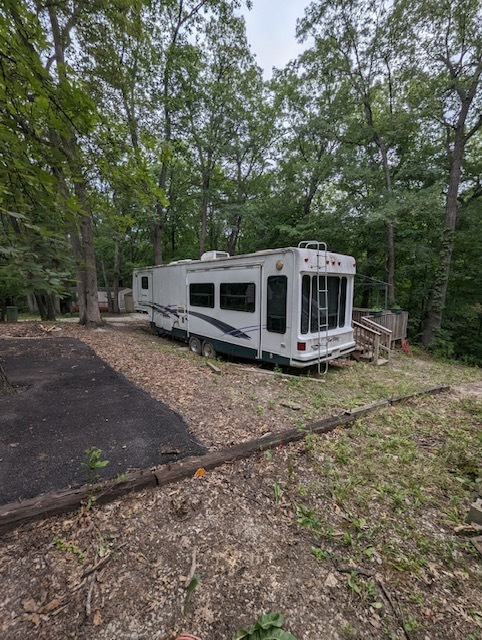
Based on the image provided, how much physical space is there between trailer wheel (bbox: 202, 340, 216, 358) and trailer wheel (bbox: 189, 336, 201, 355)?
270 mm

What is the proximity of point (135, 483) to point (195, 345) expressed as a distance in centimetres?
653

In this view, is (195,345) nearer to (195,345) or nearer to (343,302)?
(195,345)

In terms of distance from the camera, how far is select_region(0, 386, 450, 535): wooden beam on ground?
2031 mm

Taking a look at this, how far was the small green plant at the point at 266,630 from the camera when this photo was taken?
1415 mm

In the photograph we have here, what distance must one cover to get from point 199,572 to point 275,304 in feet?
15.8

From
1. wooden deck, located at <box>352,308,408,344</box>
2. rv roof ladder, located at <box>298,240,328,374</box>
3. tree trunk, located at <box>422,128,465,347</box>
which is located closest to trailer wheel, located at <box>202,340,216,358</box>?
rv roof ladder, located at <box>298,240,328,374</box>

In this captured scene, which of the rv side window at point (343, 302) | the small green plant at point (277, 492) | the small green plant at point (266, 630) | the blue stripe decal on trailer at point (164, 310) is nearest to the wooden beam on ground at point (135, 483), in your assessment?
the small green plant at point (277, 492)

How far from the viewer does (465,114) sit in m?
10.4

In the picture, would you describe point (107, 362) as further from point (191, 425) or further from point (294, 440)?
point (294, 440)

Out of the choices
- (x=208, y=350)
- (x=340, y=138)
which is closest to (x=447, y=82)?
(x=340, y=138)

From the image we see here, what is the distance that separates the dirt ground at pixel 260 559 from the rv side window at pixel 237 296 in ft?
12.5

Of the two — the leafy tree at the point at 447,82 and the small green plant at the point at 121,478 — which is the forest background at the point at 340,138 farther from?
the small green plant at the point at 121,478

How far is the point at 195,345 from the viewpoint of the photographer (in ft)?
29.2

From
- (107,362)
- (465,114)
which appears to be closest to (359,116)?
(465,114)
